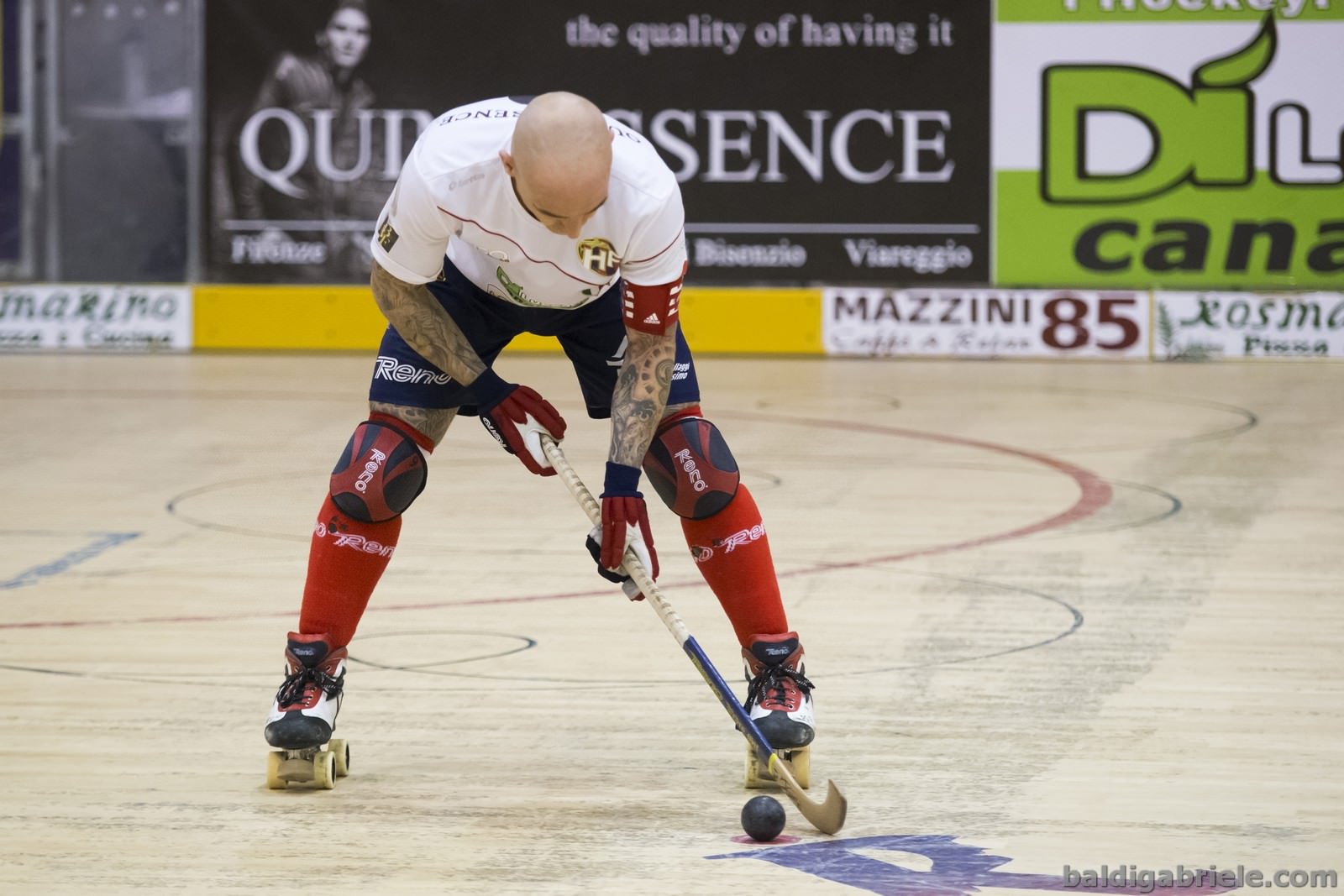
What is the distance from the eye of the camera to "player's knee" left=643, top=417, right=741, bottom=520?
3.85 metres

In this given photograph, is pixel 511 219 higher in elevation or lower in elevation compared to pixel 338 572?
higher

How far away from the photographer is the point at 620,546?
3.65m

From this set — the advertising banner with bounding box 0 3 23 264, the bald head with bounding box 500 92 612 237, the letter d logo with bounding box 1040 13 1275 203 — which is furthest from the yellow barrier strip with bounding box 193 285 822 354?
the bald head with bounding box 500 92 612 237

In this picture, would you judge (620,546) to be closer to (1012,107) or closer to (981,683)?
(981,683)

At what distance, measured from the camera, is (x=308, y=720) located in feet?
12.3

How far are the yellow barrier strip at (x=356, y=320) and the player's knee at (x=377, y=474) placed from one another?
9.36 meters

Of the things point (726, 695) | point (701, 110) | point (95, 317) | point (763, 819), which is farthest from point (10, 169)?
point (763, 819)

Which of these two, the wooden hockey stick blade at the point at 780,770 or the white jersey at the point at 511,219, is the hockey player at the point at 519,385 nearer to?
the white jersey at the point at 511,219

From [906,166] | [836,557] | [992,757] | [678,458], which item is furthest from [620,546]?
[906,166]

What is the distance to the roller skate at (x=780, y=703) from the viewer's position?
3.75 meters

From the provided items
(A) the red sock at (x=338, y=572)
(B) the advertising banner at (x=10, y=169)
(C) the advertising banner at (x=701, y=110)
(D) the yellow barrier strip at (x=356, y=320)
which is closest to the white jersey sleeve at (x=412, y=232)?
(A) the red sock at (x=338, y=572)

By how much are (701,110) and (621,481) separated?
33.1ft

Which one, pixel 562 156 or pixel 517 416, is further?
pixel 517 416

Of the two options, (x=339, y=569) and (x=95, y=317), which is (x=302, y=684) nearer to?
(x=339, y=569)
